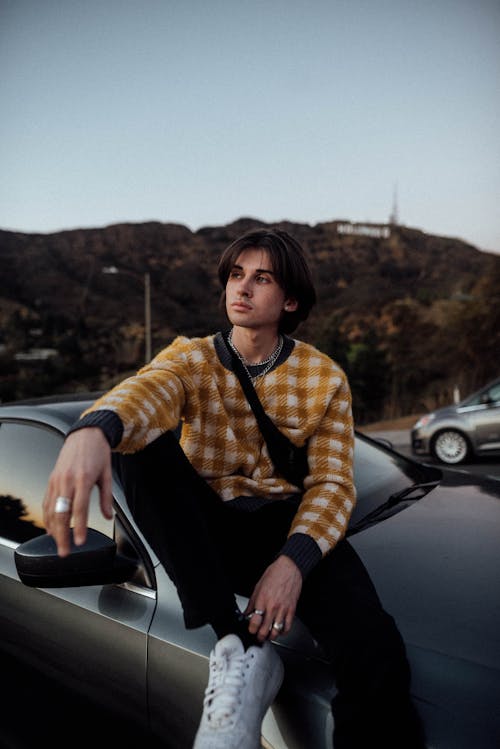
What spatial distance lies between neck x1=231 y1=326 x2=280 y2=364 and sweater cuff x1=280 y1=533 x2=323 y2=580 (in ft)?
1.85

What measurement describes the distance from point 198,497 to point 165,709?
498mm

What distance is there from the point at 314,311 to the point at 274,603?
142 ft

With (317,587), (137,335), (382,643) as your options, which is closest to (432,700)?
(382,643)

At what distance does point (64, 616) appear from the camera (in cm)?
167

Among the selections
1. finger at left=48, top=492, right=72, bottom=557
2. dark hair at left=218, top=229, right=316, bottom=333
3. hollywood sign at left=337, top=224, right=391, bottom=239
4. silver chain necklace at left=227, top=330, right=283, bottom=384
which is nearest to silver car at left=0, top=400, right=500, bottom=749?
finger at left=48, top=492, right=72, bottom=557

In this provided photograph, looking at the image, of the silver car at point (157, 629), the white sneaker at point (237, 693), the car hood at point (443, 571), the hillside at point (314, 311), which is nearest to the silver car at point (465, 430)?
the car hood at point (443, 571)

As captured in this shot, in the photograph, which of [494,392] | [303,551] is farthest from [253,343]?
[494,392]

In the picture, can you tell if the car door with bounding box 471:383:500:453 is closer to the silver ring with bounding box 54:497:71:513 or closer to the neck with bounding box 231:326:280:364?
the neck with bounding box 231:326:280:364

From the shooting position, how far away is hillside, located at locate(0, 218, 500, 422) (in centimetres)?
2819

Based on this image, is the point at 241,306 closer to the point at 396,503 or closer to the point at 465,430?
the point at 396,503

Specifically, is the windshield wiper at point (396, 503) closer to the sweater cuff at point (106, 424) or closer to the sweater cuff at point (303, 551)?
the sweater cuff at point (303, 551)

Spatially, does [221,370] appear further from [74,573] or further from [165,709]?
[165,709]

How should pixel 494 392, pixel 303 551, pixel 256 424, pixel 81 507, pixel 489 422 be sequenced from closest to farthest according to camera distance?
pixel 81 507 → pixel 303 551 → pixel 256 424 → pixel 489 422 → pixel 494 392

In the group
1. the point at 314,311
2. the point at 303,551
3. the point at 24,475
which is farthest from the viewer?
the point at 314,311
